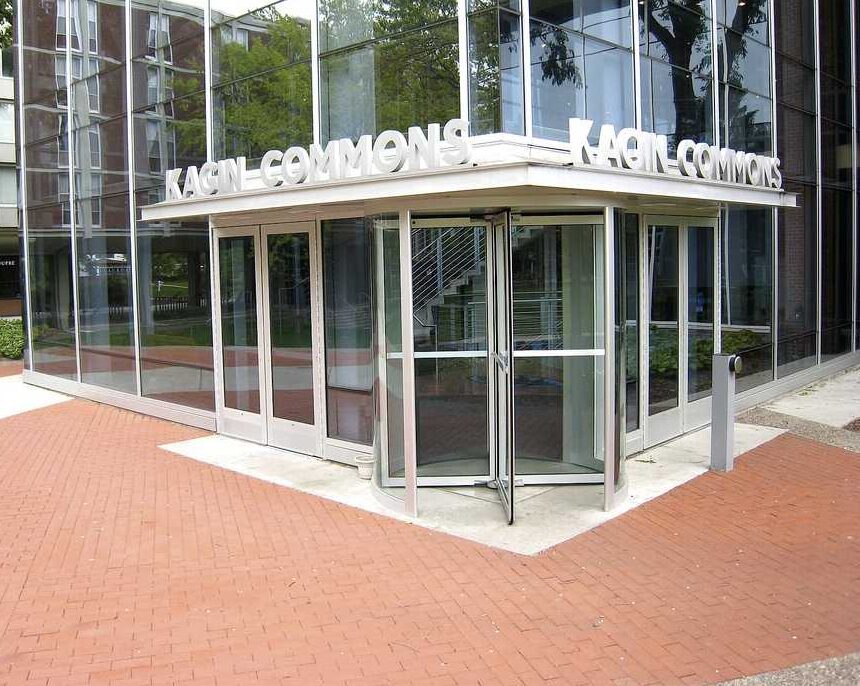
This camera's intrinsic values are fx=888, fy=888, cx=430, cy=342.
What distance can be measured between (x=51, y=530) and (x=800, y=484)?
6718mm

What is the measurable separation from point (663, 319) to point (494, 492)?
3070 mm

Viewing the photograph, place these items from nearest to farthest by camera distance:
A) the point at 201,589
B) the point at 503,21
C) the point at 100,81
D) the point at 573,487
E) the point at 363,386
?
the point at 201,589 → the point at 503,21 → the point at 573,487 → the point at 363,386 → the point at 100,81

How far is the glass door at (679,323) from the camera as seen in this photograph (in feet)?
31.8

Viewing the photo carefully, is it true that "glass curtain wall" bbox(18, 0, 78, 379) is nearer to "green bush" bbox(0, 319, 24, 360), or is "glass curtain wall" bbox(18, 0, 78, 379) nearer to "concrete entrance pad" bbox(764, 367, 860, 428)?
"green bush" bbox(0, 319, 24, 360)

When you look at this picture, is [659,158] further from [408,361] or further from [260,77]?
[260,77]

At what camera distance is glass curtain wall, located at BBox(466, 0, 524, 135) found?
288 inches

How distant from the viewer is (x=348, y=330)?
30.1 ft

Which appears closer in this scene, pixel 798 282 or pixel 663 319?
pixel 663 319

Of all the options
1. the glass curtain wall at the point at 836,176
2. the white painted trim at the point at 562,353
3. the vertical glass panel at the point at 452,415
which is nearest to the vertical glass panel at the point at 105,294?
the vertical glass panel at the point at 452,415

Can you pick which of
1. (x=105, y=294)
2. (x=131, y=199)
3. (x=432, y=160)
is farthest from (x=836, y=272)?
(x=105, y=294)

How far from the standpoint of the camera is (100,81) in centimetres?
1303

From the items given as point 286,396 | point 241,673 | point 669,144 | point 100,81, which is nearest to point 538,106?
point 669,144

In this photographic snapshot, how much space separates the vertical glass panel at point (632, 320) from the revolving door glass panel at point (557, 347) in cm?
96

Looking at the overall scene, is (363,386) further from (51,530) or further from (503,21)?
(503,21)
